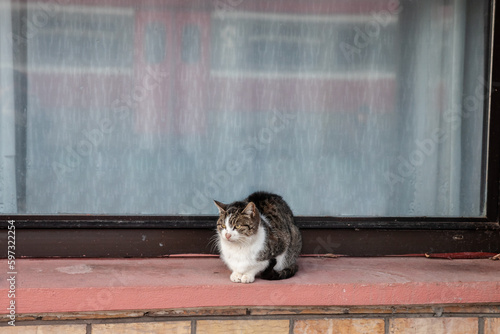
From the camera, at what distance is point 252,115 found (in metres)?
2.38

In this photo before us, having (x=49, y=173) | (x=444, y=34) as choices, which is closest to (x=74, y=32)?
(x=49, y=173)

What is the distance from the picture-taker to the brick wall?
6.37 feet

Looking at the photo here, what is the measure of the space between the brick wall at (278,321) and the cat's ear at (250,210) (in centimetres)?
34

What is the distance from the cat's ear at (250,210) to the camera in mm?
2031

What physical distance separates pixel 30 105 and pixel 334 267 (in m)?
1.37

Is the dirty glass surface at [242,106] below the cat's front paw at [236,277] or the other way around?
the other way around

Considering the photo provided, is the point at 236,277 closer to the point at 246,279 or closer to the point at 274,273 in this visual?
the point at 246,279

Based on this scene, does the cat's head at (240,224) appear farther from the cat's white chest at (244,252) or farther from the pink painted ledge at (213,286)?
the pink painted ledge at (213,286)

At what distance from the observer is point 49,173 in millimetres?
2281

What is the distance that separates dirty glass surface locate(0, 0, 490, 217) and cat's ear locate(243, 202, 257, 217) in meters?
0.35

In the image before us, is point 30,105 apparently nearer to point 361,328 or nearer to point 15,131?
point 15,131

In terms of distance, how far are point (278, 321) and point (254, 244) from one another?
29 cm

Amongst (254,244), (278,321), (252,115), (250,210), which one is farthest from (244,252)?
(252,115)

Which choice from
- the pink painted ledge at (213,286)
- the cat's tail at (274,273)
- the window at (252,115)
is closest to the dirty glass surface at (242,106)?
the window at (252,115)
